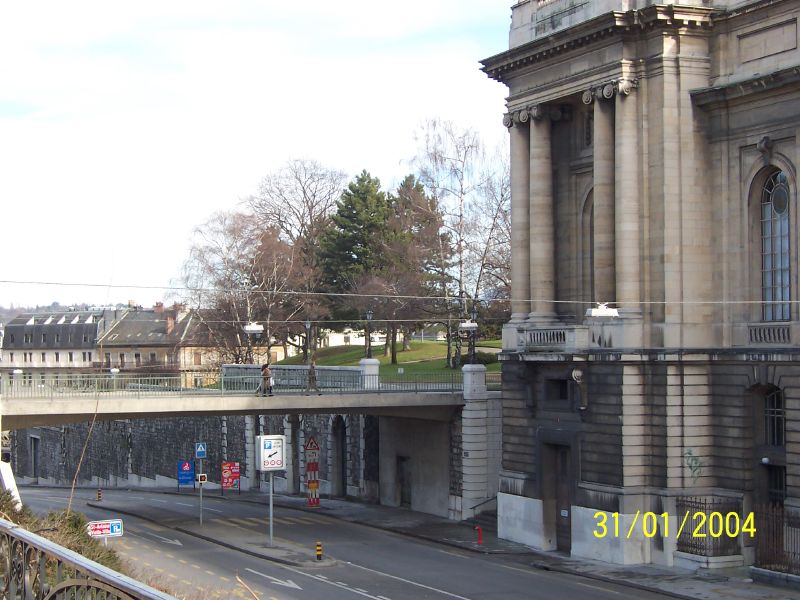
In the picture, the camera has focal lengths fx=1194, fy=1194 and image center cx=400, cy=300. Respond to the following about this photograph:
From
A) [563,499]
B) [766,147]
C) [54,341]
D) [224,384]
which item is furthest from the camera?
[54,341]

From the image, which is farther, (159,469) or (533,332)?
(159,469)

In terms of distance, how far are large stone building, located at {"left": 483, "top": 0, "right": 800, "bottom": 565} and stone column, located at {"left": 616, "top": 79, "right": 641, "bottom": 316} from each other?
0.05 metres

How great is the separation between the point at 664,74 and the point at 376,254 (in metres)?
50.7

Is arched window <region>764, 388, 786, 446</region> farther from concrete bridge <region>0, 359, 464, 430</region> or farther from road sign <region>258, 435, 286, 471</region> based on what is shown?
road sign <region>258, 435, 286, 471</region>

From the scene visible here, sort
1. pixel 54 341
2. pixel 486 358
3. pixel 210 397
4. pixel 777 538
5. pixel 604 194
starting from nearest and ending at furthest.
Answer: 1. pixel 777 538
2. pixel 604 194
3. pixel 210 397
4. pixel 486 358
5. pixel 54 341

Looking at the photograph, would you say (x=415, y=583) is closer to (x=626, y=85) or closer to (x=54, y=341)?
(x=626, y=85)

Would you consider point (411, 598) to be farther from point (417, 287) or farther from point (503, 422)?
point (417, 287)

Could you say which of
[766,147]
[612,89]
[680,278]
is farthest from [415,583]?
[612,89]

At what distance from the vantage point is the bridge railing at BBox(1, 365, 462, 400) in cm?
4212

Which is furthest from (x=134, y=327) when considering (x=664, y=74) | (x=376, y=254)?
(x=664, y=74)

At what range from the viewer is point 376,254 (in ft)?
294

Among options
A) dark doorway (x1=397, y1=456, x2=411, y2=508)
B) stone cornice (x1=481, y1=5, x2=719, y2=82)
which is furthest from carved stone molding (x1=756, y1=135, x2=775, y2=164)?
dark doorway (x1=397, y1=456, x2=411, y2=508)

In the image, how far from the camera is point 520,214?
47062 mm

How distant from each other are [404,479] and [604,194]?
20756 millimetres
